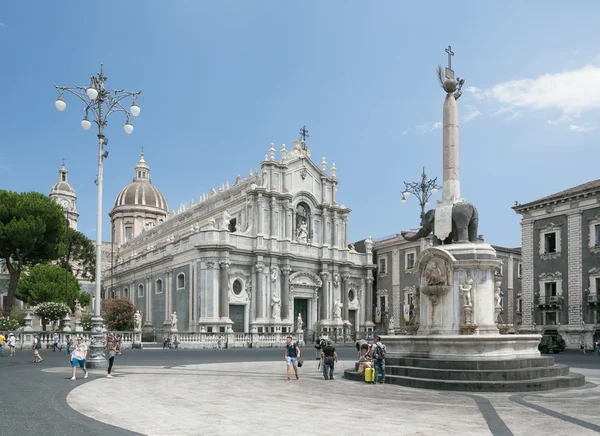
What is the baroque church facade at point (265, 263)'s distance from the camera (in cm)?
5206

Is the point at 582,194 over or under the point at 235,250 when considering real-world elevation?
over

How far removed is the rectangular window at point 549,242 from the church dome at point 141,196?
59575 millimetres

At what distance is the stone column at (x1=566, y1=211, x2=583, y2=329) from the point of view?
4672 cm

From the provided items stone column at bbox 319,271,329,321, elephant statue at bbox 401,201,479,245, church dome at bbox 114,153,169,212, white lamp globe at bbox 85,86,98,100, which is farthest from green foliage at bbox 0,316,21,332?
church dome at bbox 114,153,169,212

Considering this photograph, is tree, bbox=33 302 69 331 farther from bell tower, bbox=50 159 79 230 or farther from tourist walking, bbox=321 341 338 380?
bell tower, bbox=50 159 79 230

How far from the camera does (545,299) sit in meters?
49.1

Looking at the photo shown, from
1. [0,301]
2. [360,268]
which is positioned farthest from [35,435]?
[0,301]

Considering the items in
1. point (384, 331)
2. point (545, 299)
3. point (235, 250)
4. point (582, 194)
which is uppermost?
point (582, 194)

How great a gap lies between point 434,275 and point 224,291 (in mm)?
34060

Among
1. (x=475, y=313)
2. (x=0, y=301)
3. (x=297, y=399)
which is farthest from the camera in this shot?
(x=0, y=301)

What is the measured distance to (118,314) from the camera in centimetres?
5619

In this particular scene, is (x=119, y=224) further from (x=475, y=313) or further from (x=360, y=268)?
(x=475, y=313)

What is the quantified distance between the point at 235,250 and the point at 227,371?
1178 inches

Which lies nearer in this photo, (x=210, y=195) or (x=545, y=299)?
(x=545, y=299)
